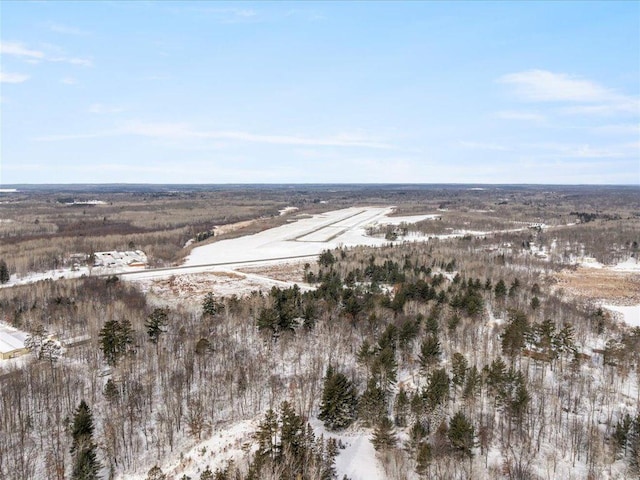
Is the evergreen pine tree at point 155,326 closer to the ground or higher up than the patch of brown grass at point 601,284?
higher up

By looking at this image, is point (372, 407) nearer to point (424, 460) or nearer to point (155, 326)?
point (424, 460)

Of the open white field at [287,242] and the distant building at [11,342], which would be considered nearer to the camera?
the distant building at [11,342]

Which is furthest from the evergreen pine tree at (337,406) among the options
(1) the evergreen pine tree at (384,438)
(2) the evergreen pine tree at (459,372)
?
(2) the evergreen pine tree at (459,372)

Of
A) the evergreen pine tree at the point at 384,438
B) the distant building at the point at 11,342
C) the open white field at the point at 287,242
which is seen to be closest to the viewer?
the evergreen pine tree at the point at 384,438

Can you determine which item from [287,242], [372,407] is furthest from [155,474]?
[287,242]

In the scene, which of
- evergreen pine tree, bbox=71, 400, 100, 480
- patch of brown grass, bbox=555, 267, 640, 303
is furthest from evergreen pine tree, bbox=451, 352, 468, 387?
patch of brown grass, bbox=555, 267, 640, 303

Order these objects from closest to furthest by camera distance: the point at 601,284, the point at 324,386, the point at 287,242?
the point at 324,386, the point at 601,284, the point at 287,242

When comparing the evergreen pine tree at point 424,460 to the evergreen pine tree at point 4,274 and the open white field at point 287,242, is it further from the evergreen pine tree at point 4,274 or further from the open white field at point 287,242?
the evergreen pine tree at point 4,274

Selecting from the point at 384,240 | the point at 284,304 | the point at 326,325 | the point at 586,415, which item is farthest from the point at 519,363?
the point at 384,240
